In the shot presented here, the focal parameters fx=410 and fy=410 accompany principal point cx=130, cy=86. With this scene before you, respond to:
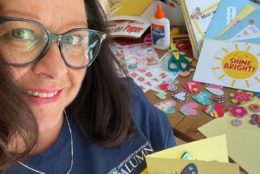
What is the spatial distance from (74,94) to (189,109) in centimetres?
47

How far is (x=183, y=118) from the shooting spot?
1.23 meters

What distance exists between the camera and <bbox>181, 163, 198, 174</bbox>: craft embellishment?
37.4 inches

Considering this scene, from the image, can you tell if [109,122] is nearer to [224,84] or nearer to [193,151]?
[193,151]

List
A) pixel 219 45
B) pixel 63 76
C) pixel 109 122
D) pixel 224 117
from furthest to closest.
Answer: pixel 219 45, pixel 224 117, pixel 109 122, pixel 63 76

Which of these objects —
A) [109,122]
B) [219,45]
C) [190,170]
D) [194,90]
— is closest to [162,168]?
[190,170]

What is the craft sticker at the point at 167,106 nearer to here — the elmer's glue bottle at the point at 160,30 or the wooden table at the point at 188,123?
the wooden table at the point at 188,123

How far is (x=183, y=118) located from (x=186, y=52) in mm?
323

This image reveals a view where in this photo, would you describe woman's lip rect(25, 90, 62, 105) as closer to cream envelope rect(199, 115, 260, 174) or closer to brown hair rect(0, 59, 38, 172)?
brown hair rect(0, 59, 38, 172)

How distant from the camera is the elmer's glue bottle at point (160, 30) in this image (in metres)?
1.47

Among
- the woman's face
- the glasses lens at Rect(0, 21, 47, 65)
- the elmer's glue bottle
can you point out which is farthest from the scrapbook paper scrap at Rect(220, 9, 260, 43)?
the glasses lens at Rect(0, 21, 47, 65)

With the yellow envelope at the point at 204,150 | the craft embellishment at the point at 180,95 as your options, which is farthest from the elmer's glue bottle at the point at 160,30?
the yellow envelope at the point at 204,150

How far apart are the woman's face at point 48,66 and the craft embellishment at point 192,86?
0.55 meters

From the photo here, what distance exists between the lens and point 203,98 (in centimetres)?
128

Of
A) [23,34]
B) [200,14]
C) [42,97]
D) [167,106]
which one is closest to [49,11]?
[23,34]
